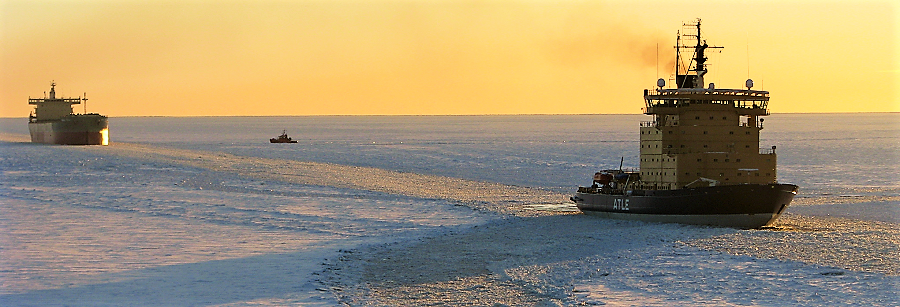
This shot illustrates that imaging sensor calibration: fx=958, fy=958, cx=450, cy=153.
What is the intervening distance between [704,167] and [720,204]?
2340mm

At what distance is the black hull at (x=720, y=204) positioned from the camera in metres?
35.7

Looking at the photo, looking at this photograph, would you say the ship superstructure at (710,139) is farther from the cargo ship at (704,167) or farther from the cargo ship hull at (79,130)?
the cargo ship hull at (79,130)

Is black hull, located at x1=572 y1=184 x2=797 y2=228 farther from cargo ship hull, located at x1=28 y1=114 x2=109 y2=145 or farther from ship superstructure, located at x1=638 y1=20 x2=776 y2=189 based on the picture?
cargo ship hull, located at x1=28 y1=114 x2=109 y2=145

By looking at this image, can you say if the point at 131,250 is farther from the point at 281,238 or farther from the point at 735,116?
the point at 735,116

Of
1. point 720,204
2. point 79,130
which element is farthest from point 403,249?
point 79,130

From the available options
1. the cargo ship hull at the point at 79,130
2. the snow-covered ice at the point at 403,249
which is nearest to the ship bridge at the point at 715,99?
the snow-covered ice at the point at 403,249

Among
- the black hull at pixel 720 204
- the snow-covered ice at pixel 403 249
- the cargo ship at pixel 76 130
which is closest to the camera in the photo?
the snow-covered ice at pixel 403 249

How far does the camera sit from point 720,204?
35.8 metres

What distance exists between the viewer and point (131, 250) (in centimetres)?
2869

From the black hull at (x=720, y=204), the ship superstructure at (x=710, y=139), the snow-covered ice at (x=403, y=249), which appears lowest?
the snow-covered ice at (x=403, y=249)

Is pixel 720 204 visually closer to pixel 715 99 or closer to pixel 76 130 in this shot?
pixel 715 99

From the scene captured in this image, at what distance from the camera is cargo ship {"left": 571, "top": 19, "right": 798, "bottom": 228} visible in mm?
35969

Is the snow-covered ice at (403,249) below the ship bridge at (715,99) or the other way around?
below

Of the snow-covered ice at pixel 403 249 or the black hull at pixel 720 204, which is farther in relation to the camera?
the black hull at pixel 720 204
